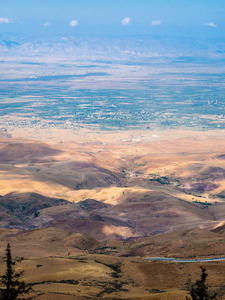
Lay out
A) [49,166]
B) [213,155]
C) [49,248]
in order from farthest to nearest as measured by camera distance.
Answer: [213,155] < [49,166] < [49,248]

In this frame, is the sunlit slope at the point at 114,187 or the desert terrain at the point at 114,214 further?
the sunlit slope at the point at 114,187

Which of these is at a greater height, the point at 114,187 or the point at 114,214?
the point at 114,187

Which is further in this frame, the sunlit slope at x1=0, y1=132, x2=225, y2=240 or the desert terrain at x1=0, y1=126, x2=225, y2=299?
the sunlit slope at x1=0, y1=132, x2=225, y2=240

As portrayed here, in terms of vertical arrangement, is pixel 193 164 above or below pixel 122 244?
above

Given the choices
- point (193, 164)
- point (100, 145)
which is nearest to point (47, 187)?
point (193, 164)

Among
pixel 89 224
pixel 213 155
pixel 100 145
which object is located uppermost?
pixel 100 145

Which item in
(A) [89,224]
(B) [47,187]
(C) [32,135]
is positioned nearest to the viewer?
(A) [89,224]

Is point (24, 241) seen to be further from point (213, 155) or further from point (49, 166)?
point (213, 155)

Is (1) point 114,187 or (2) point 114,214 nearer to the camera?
(2) point 114,214
